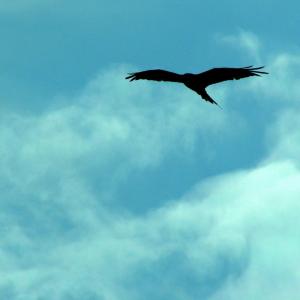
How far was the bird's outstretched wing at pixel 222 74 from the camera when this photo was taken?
46000 millimetres

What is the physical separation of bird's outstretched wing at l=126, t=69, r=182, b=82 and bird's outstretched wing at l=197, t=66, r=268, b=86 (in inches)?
47.0

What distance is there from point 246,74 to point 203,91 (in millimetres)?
2159

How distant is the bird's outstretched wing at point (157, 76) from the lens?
4697 centimetres

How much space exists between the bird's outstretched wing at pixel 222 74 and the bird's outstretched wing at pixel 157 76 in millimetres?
1193

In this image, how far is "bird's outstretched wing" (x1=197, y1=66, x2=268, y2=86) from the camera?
1811 inches

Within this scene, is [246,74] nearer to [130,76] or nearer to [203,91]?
[203,91]

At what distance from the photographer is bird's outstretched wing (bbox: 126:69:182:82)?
47.0 meters

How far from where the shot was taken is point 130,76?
4794 cm

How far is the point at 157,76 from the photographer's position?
47.7 m

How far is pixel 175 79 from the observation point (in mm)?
47125

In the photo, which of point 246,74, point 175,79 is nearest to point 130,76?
point 175,79

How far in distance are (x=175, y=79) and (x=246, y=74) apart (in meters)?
3.41

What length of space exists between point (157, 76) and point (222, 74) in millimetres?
3141

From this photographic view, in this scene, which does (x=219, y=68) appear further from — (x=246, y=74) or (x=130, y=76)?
(x=130, y=76)
